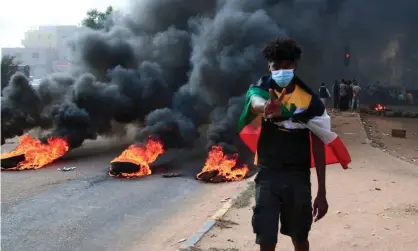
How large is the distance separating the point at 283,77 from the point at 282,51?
173 millimetres

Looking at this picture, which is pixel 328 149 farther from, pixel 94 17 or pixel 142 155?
pixel 94 17

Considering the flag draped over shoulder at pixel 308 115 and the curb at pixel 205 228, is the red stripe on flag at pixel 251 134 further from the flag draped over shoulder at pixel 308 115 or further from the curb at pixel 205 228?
the curb at pixel 205 228

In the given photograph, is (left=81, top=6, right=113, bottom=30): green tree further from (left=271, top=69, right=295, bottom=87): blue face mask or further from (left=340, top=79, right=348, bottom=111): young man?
(left=271, top=69, right=295, bottom=87): blue face mask

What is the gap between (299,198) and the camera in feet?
9.52

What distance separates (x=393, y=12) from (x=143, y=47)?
51.4 ft

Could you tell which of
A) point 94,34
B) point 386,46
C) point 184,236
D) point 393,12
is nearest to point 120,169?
point 184,236

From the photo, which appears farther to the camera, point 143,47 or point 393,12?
point 393,12

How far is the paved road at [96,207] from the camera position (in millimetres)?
5473

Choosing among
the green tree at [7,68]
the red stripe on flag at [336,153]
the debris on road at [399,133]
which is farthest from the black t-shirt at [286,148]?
the green tree at [7,68]

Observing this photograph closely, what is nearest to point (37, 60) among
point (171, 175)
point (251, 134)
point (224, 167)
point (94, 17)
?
point (94, 17)

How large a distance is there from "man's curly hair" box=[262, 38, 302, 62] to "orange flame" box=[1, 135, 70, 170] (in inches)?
345

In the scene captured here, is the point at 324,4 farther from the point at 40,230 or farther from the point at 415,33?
the point at 40,230

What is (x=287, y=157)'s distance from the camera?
2.90 m

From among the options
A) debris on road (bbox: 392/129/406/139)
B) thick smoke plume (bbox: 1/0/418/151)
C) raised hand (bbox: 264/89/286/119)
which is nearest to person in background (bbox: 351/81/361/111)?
thick smoke plume (bbox: 1/0/418/151)
